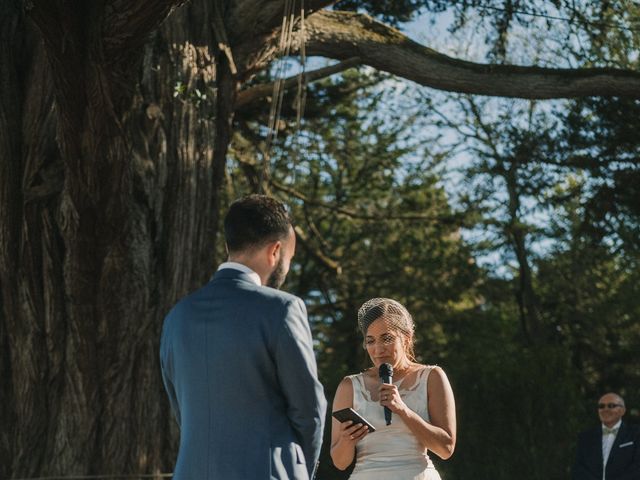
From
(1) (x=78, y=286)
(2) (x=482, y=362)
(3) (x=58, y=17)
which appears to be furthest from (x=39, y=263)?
(2) (x=482, y=362)

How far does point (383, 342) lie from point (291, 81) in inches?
257

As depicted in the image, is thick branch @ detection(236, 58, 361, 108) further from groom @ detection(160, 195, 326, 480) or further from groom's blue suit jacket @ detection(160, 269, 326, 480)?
groom's blue suit jacket @ detection(160, 269, 326, 480)

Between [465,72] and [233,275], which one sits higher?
[465,72]

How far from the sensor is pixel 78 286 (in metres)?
8.55

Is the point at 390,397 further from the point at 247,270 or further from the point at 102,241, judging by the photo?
the point at 102,241

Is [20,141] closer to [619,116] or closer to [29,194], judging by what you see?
[29,194]

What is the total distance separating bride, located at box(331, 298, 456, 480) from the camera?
16.2 ft

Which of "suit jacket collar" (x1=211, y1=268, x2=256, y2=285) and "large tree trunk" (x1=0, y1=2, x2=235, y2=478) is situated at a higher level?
"large tree trunk" (x1=0, y1=2, x2=235, y2=478)

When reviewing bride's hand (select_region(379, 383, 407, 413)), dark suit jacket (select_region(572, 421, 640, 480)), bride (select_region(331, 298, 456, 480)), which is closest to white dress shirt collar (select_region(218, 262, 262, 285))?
bride's hand (select_region(379, 383, 407, 413))

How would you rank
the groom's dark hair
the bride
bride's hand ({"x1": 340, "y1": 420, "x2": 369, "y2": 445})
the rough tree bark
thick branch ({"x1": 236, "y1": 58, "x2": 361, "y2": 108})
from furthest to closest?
thick branch ({"x1": 236, "y1": 58, "x2": 361, "y2": 108})
the rough tree bark
the bride
bride's hand ({"x1": 340, "y1": 420, "x2": 369, "y2": 445})
the groom's dark hair

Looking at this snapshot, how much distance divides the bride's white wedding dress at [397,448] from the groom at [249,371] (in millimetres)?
1429

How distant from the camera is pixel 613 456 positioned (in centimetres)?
1060

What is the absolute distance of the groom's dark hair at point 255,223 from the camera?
3.61 metres

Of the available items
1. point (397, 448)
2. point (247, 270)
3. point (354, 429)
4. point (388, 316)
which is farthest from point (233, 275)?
point (397, 448)
